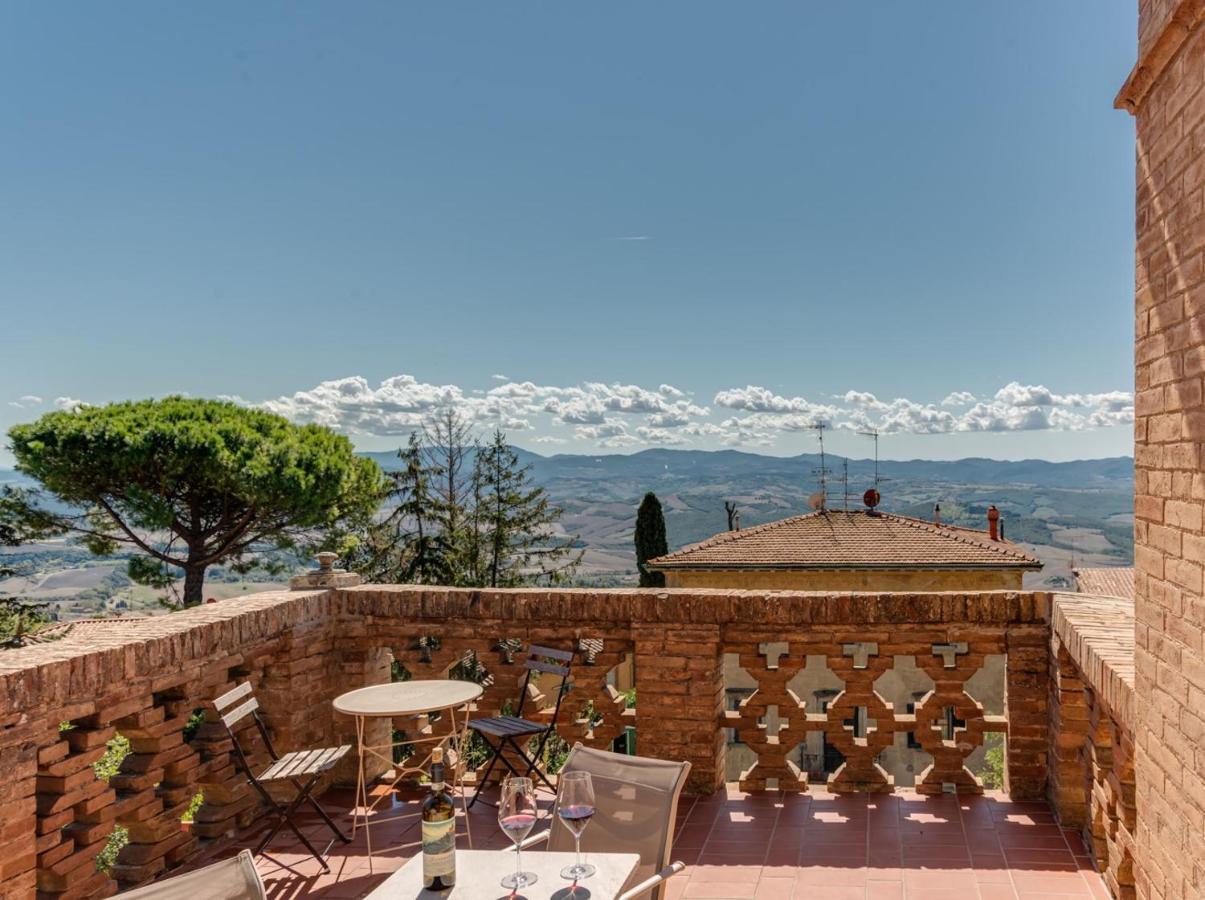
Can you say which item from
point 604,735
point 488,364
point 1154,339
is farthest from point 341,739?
point 488,364

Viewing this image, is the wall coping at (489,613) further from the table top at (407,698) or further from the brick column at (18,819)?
the table top at (407,698)

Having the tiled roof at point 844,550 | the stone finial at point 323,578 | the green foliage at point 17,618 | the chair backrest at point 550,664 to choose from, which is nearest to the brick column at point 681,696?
the chair backrest at point 550,664

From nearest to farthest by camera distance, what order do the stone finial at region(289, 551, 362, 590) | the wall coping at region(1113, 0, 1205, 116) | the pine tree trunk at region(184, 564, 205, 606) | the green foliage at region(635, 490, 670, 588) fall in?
the wall coping at region(1113, 0, 1205, 116), the stone finial at region(289, 551, 362, 590), the pine tree trunk at region(184, 564, 205, 606), the green foliage at region(635, 490, 670, 588)

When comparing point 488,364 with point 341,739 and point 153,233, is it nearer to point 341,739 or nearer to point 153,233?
point 153,233

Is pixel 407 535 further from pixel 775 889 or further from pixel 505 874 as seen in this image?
pixel 505 874

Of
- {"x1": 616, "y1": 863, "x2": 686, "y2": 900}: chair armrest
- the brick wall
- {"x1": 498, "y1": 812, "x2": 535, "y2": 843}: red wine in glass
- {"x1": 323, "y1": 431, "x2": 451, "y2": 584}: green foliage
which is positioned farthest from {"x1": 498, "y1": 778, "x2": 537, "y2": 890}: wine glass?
{"x1": 323, "y1": 431, "x2": 451, "y2": 584}: green foliage

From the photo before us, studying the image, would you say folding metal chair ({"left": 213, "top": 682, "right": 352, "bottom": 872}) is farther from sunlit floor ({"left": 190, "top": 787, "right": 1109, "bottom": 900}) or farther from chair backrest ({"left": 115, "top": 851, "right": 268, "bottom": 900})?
chair backrest ({"left": 115, "top": 851, "right": 268, "bottom": 900})

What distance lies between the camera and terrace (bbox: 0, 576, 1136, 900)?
10.9 feet

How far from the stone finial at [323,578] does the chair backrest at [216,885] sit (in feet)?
9.90

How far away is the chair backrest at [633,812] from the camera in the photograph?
2986 mm

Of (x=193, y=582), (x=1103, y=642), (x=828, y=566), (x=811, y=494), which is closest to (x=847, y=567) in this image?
(x=828, y=566)

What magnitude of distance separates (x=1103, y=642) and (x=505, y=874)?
2.59 m

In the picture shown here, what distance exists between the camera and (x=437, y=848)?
2342mm

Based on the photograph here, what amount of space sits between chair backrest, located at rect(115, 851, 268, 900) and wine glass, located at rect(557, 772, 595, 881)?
838 mm
